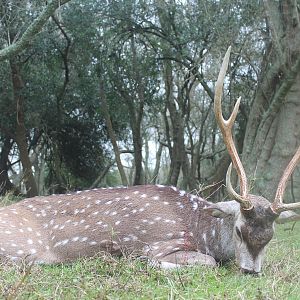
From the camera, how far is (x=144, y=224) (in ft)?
18.3

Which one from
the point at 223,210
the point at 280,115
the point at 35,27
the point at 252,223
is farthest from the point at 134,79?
the point at 252,223

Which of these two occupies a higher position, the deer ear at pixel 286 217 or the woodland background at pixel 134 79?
the woodland background at pixel 134 79

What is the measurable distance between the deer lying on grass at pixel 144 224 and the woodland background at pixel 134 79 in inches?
178

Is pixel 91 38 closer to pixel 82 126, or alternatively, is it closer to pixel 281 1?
pixel 82 126

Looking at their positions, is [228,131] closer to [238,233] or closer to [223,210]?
[223,210]

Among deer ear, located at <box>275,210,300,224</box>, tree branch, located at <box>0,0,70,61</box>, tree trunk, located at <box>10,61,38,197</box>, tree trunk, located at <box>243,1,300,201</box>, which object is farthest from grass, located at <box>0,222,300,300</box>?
tree trunk, located at <box>10,61,38,197</box>

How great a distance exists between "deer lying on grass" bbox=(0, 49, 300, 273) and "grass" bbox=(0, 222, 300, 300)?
22 cm

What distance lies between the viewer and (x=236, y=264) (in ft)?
16.9

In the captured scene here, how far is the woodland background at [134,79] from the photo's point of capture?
10570mm

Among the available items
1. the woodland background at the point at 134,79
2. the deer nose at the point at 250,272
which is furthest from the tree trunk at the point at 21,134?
the deer nose at the point at 250,272

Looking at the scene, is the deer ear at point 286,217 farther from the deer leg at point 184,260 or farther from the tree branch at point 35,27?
Result: the tree branch at point 35,27

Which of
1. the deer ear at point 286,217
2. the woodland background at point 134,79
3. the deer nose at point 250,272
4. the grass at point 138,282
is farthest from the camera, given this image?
the woodland background at point 134,79

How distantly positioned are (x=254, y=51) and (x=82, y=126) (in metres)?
5.72

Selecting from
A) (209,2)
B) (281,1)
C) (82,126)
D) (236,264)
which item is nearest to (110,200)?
(236,264)
